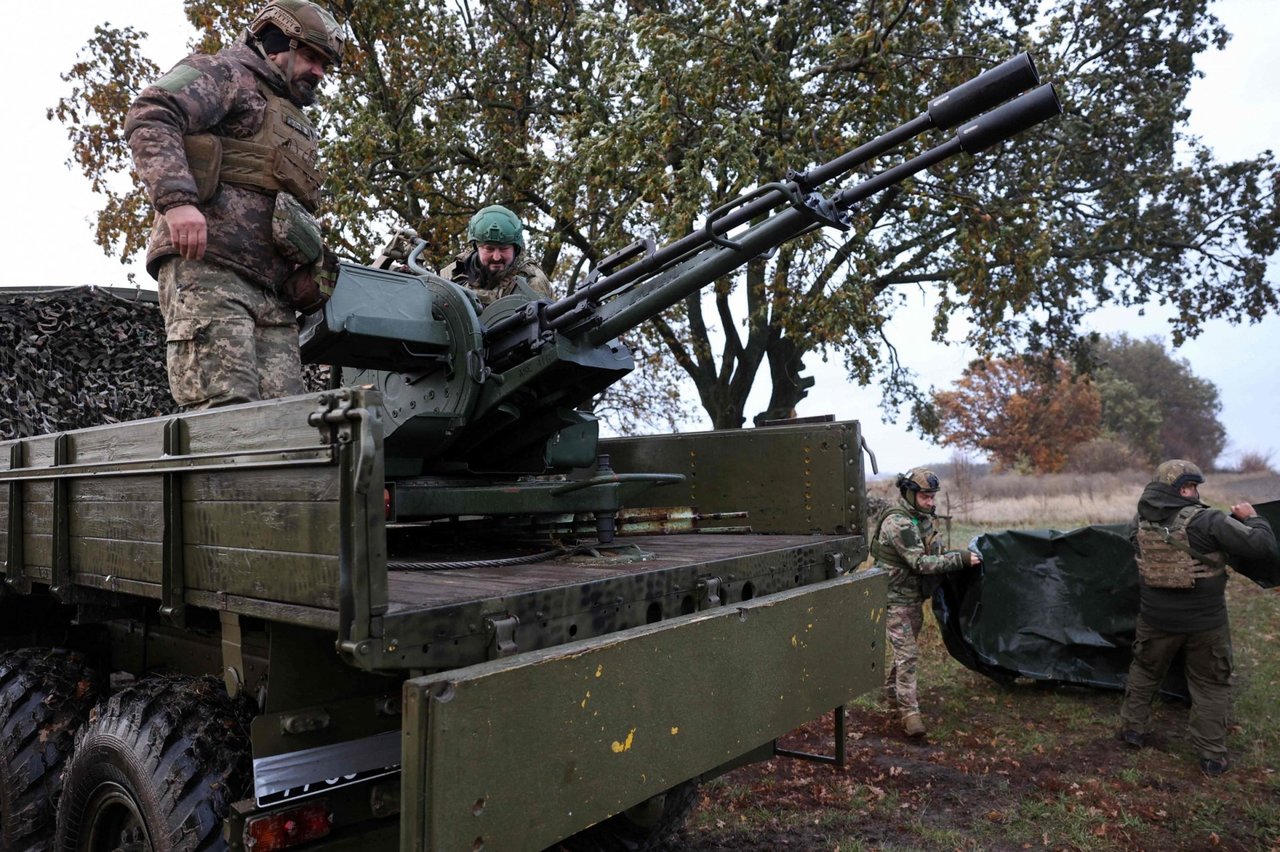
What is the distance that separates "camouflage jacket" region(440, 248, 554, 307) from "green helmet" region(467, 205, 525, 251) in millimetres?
110

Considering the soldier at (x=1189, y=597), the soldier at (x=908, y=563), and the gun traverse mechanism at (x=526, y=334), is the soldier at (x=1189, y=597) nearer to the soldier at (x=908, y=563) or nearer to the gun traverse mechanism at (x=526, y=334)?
the soldier at (x=908, y=563)

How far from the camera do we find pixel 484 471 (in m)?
4.33

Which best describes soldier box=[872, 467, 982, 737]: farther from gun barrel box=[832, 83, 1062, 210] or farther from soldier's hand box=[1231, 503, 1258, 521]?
gun barrel box=[832, 83, 1062, 210]

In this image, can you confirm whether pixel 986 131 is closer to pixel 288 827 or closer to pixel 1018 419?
pixel 288 827

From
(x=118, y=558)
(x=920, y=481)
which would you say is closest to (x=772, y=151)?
(x=920, y=481)

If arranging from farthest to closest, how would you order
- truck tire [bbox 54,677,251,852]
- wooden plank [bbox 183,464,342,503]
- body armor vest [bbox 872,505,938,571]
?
body armor vest [bbox 872,505,938,571] → truck tire [bbox 54,677,251,852] → wooden plank [bbox 183,464,342,503]

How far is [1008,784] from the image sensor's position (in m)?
5.63

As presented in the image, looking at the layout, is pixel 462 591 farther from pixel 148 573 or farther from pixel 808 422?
pixel 808 422

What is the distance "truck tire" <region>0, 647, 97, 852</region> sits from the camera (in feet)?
11.8

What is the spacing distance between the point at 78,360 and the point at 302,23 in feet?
13.5

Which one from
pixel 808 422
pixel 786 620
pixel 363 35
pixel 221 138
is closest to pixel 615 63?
pixel 363 35

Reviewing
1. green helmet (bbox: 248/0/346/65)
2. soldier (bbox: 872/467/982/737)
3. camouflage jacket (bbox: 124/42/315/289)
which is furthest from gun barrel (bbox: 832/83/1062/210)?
soldier (bbox: 872/467/982/737)

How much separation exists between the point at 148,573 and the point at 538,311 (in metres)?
1.73

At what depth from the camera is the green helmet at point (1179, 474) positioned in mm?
6270
